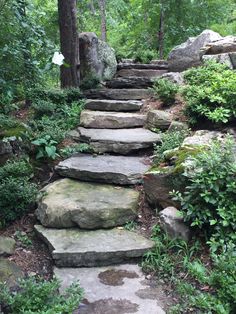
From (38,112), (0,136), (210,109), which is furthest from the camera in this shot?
(38,112)

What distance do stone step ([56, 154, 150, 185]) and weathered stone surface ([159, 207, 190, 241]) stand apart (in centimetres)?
104

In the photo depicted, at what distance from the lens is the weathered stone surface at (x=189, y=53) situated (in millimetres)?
8500

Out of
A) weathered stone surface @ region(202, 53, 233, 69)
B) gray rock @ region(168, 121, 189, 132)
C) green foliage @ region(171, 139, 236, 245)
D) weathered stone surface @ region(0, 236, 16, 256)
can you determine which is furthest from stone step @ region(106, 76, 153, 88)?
weathered stone surface @ region(0, 236, 16, 256)

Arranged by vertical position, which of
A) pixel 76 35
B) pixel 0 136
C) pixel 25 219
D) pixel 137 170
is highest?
pixel 76 35

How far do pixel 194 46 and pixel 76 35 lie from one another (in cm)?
273

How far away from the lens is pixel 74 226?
414 cm

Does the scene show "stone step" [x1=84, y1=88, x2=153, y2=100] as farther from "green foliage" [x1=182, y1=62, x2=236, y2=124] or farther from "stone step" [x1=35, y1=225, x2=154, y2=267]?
"stone step" [x1=35, y1=225, x2=154, y2=267]

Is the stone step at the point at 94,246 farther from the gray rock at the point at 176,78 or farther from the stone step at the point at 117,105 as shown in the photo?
the gray rock at the point at 176,78

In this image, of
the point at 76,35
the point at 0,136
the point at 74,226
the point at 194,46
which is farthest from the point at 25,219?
the point at 194,46

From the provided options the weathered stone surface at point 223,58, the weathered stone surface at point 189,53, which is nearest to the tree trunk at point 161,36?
the weathered stone surface at point 189,53

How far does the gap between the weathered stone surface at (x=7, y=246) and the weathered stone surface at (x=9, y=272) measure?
0.16m

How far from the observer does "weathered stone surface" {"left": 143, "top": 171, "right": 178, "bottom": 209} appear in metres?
4.22

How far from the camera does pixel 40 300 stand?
9.12 ft

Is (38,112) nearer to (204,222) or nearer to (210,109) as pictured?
(210,109)
